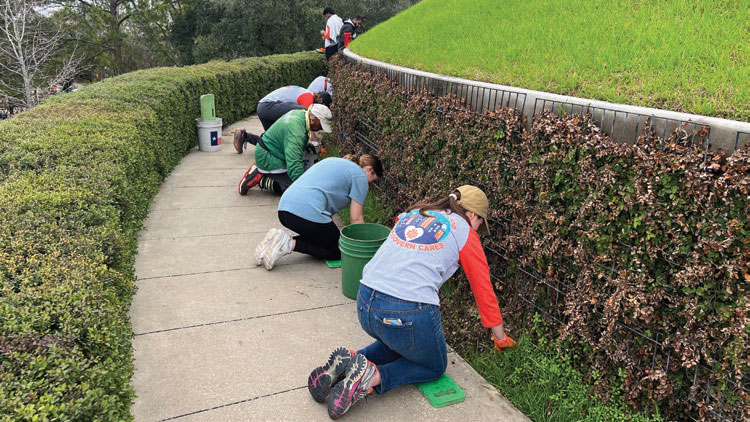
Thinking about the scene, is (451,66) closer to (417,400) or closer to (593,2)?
(593,2)

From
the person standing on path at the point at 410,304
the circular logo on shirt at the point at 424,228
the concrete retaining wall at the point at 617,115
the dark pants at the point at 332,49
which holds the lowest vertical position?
the person standing on path at the point at 410,304

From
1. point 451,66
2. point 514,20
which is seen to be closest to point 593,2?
point 514,20

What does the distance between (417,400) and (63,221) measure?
2.90 meters

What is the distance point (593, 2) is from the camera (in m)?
6.70

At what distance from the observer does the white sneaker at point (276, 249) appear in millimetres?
5598

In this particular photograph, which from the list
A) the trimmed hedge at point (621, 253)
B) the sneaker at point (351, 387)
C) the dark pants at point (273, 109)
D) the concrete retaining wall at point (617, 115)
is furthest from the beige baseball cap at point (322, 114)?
the sneaker at point (351, 387)

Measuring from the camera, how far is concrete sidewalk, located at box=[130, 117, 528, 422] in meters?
3.60

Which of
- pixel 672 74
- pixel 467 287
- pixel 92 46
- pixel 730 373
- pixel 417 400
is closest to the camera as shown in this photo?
pixel 730 373

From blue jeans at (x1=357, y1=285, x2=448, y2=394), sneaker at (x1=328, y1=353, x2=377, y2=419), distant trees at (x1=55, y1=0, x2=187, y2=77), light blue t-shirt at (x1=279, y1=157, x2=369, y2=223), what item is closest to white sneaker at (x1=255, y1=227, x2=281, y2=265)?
light blue t-shirt at (x1=279, y1=157, x2=369, y2=223)

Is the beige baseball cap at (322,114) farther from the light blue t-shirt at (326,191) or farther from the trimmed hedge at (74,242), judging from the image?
the trimmed hedge at (74,242)

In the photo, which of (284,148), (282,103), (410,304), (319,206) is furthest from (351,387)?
(282,103)

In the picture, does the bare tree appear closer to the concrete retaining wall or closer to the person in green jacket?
the person in green jacket

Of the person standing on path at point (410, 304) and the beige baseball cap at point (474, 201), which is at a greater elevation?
the beige baseball cap at point (474, 201)

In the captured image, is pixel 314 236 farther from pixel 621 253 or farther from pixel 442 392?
pixel 621 253
